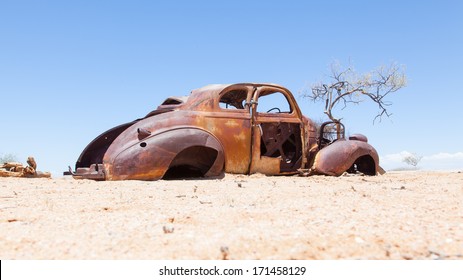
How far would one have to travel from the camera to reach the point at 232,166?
7.04 meters

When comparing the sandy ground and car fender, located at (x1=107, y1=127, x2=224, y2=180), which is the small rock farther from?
car fender, located at (x1=107, y1=127, x2=224, y2=180)

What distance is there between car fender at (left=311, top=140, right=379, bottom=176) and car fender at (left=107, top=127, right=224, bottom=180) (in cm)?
226

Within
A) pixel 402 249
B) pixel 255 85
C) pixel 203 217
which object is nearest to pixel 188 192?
pixel 203 217

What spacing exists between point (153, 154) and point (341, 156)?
3.75 metres

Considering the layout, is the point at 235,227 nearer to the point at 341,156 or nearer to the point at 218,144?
the point at 218,144

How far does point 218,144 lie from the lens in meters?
6.76

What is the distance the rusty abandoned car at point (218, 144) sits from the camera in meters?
6.15

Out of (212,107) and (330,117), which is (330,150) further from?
(330,117)

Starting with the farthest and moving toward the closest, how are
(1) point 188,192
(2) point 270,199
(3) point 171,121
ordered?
(3) point 171,121 → (1) point 188,192 → (2) point 270,199

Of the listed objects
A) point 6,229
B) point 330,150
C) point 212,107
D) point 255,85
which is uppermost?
point 255,85

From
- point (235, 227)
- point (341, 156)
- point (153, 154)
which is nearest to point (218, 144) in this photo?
point (153, 154)

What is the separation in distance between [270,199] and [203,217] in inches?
42.5

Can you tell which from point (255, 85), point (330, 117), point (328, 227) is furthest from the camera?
point (330, 117)

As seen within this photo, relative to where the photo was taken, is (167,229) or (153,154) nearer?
(167,229)
